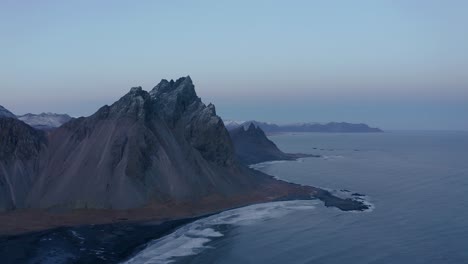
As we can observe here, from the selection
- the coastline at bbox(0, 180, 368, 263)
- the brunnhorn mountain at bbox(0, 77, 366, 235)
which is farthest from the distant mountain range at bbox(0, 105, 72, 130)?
the coastline at bbox(0, 180, 368, 263)

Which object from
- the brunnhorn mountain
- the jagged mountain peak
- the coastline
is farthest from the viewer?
the jagged mountain peak

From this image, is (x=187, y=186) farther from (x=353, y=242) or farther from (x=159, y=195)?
(x=353, y=242)

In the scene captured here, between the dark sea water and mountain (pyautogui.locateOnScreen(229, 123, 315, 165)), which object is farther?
mountain (pyautogui.locateOnScreen(229, 123, 315, 165))

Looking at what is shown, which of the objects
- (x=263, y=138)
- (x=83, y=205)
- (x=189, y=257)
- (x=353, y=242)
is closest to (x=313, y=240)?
(x=353, y=242)

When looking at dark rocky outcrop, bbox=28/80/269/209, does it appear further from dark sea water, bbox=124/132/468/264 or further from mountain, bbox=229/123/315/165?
mountain, bbox=229/123/315/165

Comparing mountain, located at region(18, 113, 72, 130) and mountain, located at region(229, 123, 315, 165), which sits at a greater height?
mountain, located at region(18, 113, 72, 130)

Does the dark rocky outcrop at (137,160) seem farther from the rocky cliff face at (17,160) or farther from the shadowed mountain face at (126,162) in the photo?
the rocky cliff face at (17,160)

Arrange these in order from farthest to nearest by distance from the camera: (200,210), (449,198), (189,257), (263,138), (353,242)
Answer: (263,138) < (449,198) < (200,210) < (353,242) < (189,257)
